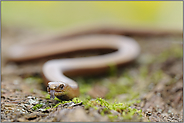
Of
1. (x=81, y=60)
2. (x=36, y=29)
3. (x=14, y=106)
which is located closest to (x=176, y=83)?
(x=81, y=60)

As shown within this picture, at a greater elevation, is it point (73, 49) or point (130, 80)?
point (73, 49)

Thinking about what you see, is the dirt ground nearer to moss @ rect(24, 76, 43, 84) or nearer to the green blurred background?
moss @ rect(24, 76, 43, 84)

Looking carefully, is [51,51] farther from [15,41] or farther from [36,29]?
[36,29]

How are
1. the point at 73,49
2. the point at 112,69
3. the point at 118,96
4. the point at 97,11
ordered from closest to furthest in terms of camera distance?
1. the point at 118,96
2. the point at 112,69
3. the point at 73,49
4. the point at 97,11

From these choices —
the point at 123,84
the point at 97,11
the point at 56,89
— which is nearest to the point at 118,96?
the point at 123,84

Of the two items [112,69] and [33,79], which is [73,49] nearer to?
[112,69]

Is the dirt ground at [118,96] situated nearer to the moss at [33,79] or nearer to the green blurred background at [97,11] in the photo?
the moss at [33,79]

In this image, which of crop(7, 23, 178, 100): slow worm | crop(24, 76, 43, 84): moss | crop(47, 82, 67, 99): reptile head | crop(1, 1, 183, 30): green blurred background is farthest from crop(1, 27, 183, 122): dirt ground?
crop(1, 1, 183, 30): green blurred background

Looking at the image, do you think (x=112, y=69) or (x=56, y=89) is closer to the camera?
(x=56, y=89)

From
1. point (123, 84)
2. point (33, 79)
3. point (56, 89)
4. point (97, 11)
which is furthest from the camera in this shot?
point (97, 11)

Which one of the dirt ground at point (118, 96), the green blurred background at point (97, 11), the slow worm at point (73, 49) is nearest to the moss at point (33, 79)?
the dirt ground at point (118, 96)
